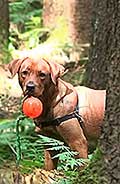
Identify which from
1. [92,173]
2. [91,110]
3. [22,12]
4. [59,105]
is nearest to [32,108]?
[59,105]

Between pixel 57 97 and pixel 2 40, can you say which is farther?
pixel 2 40

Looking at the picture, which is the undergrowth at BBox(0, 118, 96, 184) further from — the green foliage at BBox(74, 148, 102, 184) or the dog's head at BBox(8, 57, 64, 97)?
the dog's head at BBox(8, 57, 64, 97)

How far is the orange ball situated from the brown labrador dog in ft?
0.86

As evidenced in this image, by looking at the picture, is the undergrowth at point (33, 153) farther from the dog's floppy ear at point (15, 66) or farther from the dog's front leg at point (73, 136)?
the dog's floppy ear at point (15, 66)

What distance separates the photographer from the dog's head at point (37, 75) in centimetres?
459

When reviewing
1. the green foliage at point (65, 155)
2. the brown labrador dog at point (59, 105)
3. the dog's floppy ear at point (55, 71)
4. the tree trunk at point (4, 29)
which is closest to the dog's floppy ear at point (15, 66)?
the brown labrador dog at point (59, 105)

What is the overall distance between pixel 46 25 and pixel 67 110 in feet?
25.3

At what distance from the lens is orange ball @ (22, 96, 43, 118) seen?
4058 mm

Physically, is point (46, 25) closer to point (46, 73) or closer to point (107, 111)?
point (46, 73)

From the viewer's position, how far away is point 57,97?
4.94 m

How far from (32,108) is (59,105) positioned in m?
0.78

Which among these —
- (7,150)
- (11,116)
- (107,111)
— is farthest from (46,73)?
(11,116)

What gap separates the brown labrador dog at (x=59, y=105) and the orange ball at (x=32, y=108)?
261 mm

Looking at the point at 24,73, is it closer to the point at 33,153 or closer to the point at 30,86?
the point at 30,86
